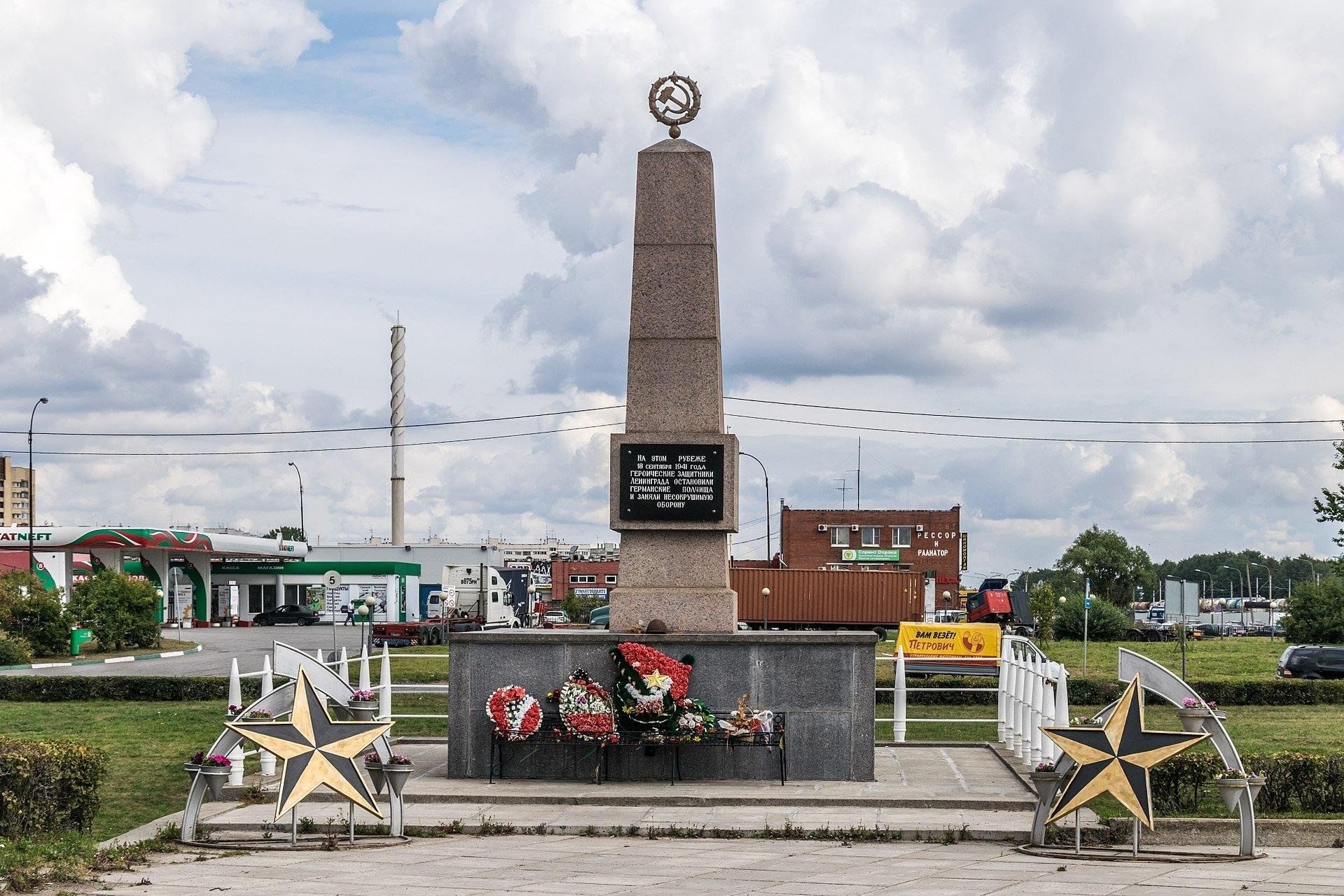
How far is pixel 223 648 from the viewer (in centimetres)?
4750

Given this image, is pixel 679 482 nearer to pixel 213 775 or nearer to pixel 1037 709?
pixel 1037 709

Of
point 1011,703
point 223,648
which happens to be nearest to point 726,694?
point 1011,703

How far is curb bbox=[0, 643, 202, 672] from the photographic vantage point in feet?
124

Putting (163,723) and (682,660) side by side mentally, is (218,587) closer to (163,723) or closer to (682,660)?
(163,723)

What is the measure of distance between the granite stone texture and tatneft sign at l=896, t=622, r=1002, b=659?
47.9 feet

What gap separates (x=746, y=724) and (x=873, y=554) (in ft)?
259

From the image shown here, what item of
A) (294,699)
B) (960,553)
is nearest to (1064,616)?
(960,553)

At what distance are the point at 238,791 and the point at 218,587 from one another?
6811 cm

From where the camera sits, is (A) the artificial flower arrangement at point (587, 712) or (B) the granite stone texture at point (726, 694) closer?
(A) the artificial flower arrangement at point (587, 712)

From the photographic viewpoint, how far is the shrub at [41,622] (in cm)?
4247

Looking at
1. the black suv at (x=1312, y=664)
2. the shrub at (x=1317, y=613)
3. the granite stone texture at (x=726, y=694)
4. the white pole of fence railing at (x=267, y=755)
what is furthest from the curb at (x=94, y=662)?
the shrub at (x=1317, y=613)

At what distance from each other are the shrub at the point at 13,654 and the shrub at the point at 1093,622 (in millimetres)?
38028

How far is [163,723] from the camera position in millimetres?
21688

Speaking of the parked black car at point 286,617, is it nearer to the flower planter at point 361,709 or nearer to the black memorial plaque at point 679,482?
the black memorial plaque at point 679,482
